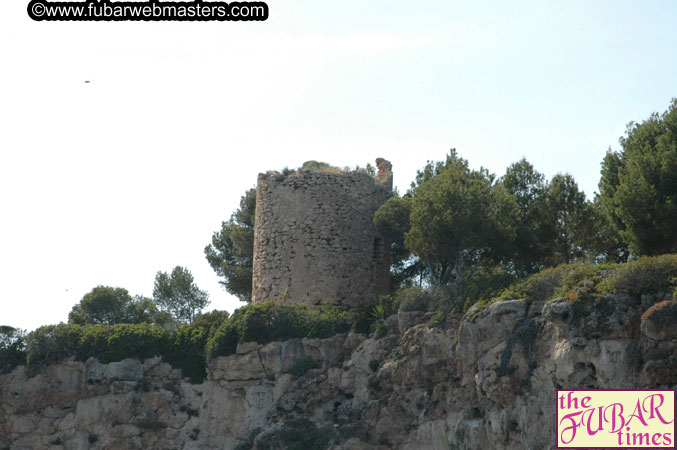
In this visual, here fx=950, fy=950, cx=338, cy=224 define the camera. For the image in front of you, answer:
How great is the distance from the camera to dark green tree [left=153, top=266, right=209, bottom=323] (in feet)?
160

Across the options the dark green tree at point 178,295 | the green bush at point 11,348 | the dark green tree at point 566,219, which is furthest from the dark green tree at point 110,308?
the dark green tree at point 566,219

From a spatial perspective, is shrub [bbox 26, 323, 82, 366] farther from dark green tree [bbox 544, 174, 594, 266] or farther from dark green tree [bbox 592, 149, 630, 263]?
dark green tree [bbox 592, 149, 630, 263]

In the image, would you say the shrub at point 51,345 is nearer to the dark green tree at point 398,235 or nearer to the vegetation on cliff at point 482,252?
the vegetation on cliff at point 482,252

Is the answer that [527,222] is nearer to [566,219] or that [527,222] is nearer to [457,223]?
[566,219]

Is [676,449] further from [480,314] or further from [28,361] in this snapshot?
[28,361]

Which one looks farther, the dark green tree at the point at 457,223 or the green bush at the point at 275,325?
the green bush at the point at 275,325

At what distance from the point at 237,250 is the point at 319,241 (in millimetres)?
8329

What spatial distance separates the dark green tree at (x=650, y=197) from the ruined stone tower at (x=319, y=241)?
9.20 metres

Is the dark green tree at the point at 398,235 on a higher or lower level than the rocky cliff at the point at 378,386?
higher

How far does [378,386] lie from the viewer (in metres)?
29.8

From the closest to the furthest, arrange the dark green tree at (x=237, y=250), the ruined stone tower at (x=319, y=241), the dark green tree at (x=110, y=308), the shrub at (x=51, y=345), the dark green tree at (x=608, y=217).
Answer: the dark green tree at (x=608, y=217) < the ruined stone tower at (x=319, y=241) < the shrub at (x=51, y=345) < the dark green tree at (x=237, y=250) < the dark green tree at (x=110, y=308)

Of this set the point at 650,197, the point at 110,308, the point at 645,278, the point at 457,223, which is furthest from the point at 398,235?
the point at 110,308

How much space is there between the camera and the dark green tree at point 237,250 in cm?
4097

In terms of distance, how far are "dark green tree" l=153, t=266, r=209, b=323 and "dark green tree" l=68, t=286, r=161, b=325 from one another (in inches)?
70.5
